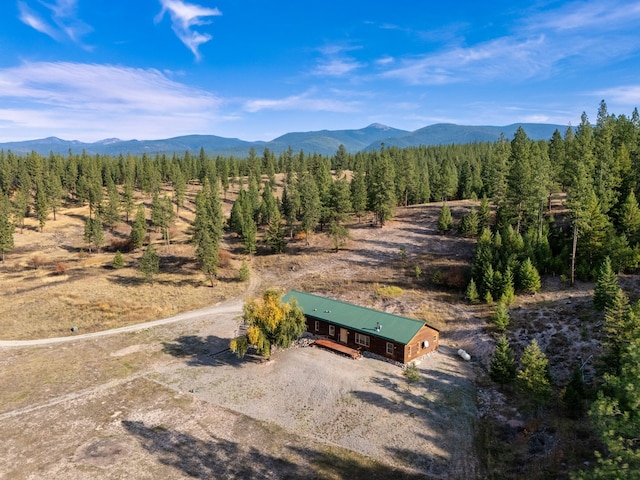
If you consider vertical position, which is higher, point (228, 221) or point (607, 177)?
point (607, 177)

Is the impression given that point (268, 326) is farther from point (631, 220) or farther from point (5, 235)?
point (5, 235)

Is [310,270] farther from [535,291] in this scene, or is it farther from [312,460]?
[312,460]

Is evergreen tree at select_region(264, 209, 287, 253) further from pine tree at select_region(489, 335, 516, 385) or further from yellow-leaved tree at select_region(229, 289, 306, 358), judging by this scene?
pine tree at select_region(489, 335, 516, 385)

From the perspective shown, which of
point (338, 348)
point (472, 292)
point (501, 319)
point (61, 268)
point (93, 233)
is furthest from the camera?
point (93, 233)

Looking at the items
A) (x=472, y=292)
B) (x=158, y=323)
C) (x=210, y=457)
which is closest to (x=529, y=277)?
(x=472, y=292)

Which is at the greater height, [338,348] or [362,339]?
[362,339]

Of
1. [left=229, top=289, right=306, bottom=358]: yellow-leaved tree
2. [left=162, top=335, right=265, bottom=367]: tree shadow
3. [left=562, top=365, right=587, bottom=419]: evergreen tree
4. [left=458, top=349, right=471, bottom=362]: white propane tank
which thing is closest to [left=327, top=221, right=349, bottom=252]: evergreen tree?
[left=162, top=335, right=265, bottom=367]: tree shadow

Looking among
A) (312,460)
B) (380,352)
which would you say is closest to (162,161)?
(380,352)
